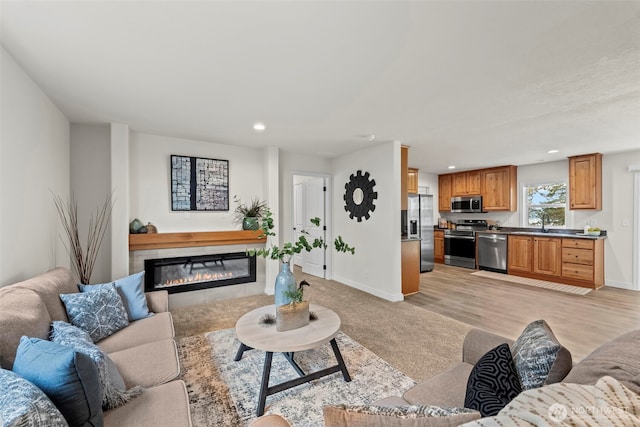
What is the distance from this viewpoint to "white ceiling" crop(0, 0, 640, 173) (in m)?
1.45

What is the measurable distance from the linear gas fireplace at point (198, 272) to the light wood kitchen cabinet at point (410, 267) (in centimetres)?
238

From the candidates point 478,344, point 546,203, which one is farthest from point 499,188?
point 478,344

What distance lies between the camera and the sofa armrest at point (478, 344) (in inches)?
58.8

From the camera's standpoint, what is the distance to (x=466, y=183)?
676cm

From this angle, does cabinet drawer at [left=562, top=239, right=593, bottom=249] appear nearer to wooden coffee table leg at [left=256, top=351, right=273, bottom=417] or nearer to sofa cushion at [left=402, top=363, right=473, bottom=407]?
sofa cushion at [left=402, top=363, right=473, bottom=407]

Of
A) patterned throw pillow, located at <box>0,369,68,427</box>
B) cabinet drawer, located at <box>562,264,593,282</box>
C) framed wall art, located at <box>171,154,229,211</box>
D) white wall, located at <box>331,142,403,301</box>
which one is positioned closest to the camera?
patterned throw pillow, located at <box>0,369,68,427</box>

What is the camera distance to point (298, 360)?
7.69 feet

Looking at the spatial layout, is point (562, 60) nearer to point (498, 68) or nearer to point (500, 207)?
point (498, 68)

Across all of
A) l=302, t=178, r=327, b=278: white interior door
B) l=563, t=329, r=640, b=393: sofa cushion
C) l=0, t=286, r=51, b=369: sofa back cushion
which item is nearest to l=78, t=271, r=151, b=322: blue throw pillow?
l=0, t=286, r=51, b=369: sofa back cushion

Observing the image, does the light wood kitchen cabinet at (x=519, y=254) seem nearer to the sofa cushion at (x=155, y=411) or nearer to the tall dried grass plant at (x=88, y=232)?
the sofa cushion at (x=155, y=411)

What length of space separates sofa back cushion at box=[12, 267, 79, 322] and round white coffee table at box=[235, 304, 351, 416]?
113cm

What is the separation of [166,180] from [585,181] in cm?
711

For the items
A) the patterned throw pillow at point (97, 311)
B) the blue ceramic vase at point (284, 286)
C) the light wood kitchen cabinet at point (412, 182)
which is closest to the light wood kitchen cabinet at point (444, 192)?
the light wood kitchen cabinet at point (412, 182)

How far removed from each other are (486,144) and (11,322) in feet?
17.0
